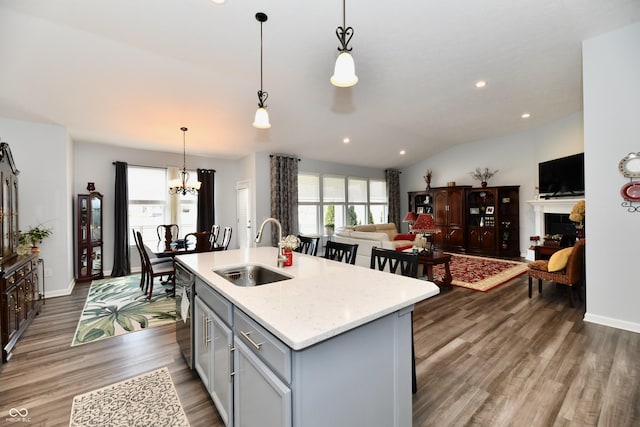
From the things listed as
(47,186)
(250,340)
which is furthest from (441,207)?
(47,186)

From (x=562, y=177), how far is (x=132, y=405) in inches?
291

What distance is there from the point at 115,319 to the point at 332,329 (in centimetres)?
355

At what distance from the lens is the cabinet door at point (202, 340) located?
183 centimetres

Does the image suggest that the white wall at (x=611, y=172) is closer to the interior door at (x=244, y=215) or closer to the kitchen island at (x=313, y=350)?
the kitchen island at (x=313, y=350)

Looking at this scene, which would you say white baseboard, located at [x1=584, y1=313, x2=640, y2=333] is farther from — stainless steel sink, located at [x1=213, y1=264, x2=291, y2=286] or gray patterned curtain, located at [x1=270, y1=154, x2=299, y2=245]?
gray patterned curtain, located at [x1=270, y1=154, x2=299, y2=245]

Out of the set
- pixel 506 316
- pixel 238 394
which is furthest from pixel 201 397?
pixel 506 316

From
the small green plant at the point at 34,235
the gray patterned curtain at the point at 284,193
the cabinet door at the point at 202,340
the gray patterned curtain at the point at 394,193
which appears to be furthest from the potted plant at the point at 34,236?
the gray patterned curtain at the point at 394,193

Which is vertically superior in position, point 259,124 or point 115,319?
point 259,124

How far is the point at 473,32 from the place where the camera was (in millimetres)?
2895

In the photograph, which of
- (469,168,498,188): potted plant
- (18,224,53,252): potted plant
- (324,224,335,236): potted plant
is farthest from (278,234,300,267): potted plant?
(469,168,498,188): potted plant

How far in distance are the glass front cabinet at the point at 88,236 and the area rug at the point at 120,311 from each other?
0.49 meters

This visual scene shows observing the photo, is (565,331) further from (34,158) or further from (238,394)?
(34,158)

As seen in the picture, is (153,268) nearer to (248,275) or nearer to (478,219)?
(248,275)

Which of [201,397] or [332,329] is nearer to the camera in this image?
[332,329]
